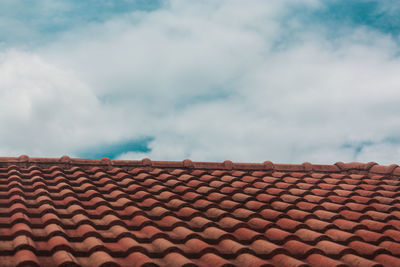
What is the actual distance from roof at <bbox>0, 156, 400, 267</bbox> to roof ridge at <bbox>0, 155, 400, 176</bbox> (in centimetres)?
2

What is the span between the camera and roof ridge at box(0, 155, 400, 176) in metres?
8.48

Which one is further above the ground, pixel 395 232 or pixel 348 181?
A: pixel 348 181

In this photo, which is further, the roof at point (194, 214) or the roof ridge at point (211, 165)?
the roof ridge at point (211, 165)

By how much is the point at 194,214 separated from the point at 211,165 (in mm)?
2698

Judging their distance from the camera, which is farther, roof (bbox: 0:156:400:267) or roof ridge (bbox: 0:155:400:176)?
roof ridge (bbox: 0:155:400:176)

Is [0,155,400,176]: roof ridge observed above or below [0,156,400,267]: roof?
above

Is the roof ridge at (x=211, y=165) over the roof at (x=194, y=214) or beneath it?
over

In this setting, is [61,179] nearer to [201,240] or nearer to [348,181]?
[201,240]

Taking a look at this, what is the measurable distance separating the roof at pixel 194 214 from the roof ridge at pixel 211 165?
2 centimetres

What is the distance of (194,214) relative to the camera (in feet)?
21.3

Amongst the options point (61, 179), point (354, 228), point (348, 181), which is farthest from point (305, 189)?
point (61, 179)

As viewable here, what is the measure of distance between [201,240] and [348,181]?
445 cm

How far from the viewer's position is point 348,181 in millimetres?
8984

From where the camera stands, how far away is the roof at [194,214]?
201 inches
